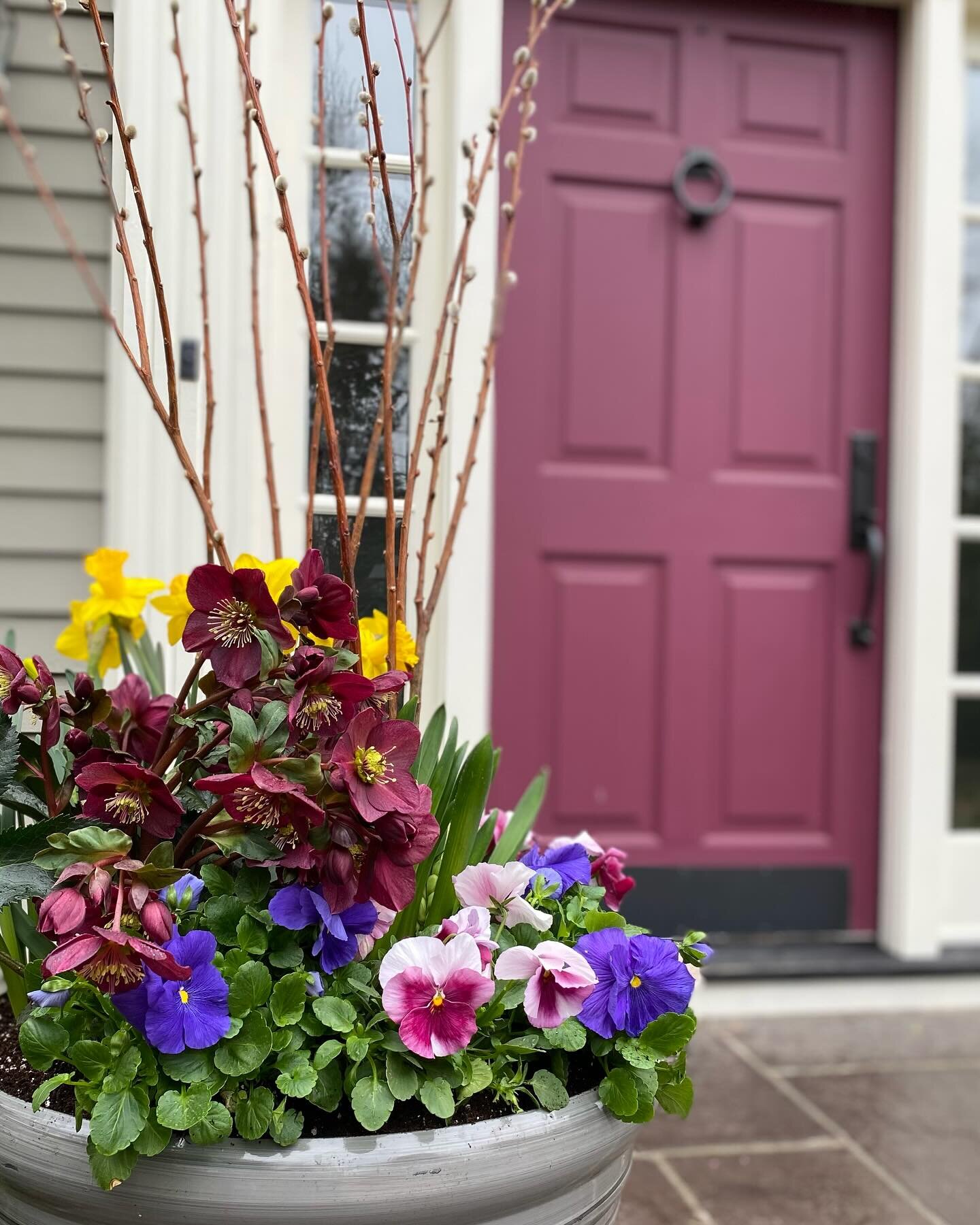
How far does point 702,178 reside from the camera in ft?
7.77

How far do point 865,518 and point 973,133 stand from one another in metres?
0.90

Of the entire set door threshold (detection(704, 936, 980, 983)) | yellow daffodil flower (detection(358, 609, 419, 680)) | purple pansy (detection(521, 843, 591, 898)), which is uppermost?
yellow daffodil flower (detection(358, 609, 419, 680))

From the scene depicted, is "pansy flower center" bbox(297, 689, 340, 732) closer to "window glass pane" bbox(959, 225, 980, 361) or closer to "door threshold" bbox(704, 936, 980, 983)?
"door threshold" bbox(704, 936, 980, 983)

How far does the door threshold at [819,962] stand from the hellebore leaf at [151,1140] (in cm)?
178

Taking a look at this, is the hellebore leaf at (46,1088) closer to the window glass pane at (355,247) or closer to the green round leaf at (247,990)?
the green round leaf at (247,990)

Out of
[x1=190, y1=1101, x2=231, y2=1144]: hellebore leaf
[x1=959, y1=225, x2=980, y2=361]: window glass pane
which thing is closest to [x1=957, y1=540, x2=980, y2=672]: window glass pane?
[x1=959, y1=225, x2=980, y2=361]: window glass pane

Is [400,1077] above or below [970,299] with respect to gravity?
below

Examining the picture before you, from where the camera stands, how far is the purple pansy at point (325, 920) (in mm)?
741

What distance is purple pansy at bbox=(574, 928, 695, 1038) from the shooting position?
0.77 m

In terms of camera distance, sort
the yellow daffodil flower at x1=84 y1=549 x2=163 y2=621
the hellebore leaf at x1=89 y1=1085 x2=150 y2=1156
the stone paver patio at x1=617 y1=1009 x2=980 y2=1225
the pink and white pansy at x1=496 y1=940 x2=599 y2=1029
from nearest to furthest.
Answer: the hellebore leaf at x1=89 y1=1085 x2=150 y2=1156, the pink and white pansy at x1=496 y1=940 x2=599 y2=1029, the yellow daffodil flower at x1=84 y1=549 x2=163 y2=621, the stone paver patio at x1=617 y1=1009 x2=980 y2=1225

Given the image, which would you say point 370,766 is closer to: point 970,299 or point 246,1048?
point 246,1048

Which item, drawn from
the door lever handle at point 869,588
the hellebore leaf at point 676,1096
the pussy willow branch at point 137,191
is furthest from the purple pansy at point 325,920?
the door lever handle at point 869,588

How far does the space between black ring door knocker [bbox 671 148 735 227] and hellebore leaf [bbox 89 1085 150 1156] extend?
6.96 feet

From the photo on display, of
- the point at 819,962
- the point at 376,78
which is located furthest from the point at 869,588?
the point at 376,78
